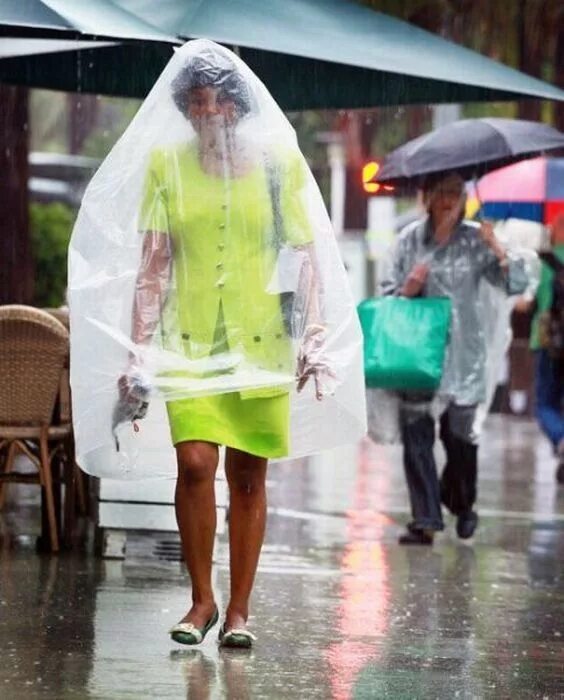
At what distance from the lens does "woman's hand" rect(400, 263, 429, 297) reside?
422 inches

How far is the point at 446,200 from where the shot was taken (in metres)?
10.7

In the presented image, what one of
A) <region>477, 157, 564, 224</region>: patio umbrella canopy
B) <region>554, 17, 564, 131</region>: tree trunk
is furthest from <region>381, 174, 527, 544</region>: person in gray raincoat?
<region>554, 17, 564, 131</region>: tree trunk

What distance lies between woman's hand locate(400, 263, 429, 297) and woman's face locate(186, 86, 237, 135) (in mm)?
3711

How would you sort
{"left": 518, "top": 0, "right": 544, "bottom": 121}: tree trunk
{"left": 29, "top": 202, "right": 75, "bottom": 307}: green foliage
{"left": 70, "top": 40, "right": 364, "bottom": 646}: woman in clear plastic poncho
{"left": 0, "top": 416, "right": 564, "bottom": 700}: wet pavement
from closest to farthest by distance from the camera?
{"left": 0, "top": 416, "right": 564, "bottom": 700}: wet pavement < {"left": 70, "top": 40, "right": 364, "bottom": 646}: woman in clear plastic poncho < {"left": 29, "top": 202, "right": 75, "bottom": 307}: green foliage < {"left": 518, "top": 0, "right": 544, "bottom": 121}: tree trunk

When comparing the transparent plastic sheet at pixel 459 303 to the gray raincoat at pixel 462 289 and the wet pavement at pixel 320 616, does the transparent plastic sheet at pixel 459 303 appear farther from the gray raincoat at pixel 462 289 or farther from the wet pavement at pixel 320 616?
the wet pavement at pixel 320 616

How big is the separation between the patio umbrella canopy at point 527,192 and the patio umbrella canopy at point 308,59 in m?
4.93

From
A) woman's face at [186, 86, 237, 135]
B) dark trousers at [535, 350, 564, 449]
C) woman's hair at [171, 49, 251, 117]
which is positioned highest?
woman's hair at [171, 49, 251, 117]

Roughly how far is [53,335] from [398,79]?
7.37 feet

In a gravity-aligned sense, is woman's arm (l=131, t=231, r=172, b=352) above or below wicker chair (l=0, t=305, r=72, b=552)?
above

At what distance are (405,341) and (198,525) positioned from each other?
379 cm

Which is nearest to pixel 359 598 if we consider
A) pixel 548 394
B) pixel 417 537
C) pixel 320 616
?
pixel 320 616

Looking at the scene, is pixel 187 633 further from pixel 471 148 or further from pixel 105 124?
pixel 105 124

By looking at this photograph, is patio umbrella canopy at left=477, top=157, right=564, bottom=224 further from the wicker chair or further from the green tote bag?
the wicker chair

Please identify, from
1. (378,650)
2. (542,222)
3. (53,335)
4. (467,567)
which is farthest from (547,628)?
(542,222)
